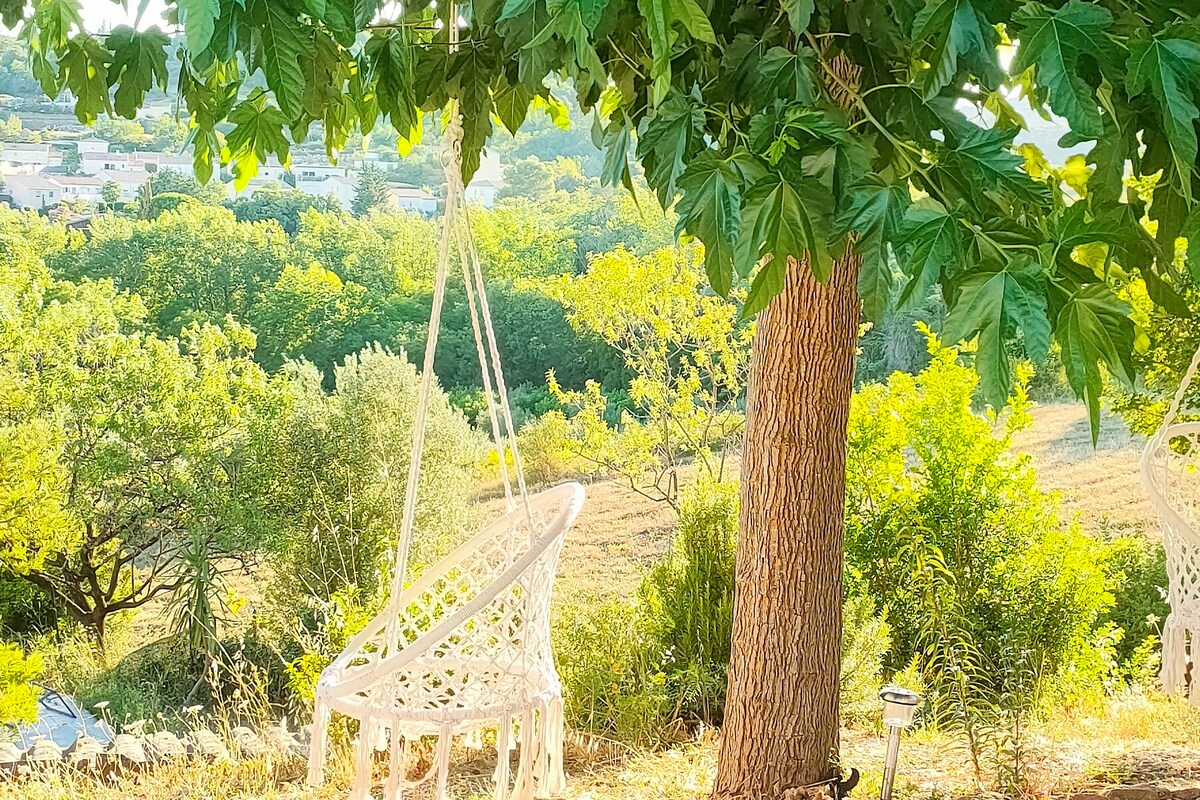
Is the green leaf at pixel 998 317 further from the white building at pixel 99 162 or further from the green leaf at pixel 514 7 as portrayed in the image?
the white building at pixel 99 162

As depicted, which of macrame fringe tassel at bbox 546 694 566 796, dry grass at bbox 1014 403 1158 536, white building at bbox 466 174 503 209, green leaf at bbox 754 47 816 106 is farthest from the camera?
dry grass at bbox 1014 403 1158 536

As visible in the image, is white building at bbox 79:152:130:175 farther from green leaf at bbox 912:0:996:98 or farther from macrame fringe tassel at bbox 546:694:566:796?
green leaf at bbox 912:0:996:98

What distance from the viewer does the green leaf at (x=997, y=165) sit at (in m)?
0.97

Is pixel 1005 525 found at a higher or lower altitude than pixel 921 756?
higher

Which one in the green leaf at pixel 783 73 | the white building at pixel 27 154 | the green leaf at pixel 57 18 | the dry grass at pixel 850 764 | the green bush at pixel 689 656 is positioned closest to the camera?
the green leaf at pixel 783 73

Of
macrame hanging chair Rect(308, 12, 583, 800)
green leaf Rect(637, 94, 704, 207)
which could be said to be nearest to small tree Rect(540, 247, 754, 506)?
macrame hanging chair Rect(308, 12, 583, 800)

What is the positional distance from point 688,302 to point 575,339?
0.41 metres

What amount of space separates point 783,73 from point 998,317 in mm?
430

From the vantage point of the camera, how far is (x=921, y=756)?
107 inches

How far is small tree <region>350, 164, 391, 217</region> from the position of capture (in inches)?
139

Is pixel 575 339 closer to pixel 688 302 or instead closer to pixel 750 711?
pixel 688 302

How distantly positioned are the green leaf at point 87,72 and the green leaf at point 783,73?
2.63 feet

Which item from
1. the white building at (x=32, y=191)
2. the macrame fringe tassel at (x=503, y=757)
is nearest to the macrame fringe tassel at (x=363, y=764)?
the macrame fringe tassel at (x=503, y=757)

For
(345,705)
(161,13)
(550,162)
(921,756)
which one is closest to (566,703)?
(921,756)
